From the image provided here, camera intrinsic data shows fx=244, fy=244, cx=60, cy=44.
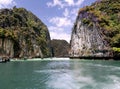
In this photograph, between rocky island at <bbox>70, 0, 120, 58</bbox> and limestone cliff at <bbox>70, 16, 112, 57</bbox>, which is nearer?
rocky island at <bbox>70, 0, 120, 58</bbox>

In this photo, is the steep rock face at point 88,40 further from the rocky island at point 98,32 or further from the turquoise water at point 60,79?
the turquoise water at point 60,79

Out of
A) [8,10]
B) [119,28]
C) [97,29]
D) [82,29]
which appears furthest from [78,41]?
[8,10]

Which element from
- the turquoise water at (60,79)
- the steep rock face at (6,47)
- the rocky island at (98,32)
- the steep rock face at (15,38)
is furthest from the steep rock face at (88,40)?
the turquoise water at (60,79)

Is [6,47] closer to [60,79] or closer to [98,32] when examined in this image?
[98,32]

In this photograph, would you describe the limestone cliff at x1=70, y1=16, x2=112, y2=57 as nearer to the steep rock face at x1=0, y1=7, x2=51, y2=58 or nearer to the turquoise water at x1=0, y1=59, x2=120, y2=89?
the steep rock face at x1=0, y1=7, x2=51, y2=58

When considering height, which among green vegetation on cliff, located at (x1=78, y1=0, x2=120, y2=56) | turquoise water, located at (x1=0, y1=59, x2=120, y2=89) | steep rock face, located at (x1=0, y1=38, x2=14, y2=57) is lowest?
turquoise water, located at (x1=0, y1=59, x2=120, y2=89)

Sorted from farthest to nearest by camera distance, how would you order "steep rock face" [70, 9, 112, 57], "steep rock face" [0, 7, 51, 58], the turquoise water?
"steep rock face" [0, 7, 51, 58]
"steep rock face" [70, 9, 112, 57]
the turquoise water

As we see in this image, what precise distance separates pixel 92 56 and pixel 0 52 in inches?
2048

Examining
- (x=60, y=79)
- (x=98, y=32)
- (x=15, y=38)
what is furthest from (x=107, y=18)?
(x=60, y=79)

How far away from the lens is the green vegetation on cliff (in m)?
119

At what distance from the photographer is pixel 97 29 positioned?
128250 millimetres

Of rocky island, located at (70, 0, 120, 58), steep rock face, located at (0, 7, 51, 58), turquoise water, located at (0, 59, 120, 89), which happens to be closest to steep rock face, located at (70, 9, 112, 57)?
rocky island, located at (70, 0, 120, 58)

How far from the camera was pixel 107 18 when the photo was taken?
13188cm

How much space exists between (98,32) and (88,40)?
846cm
